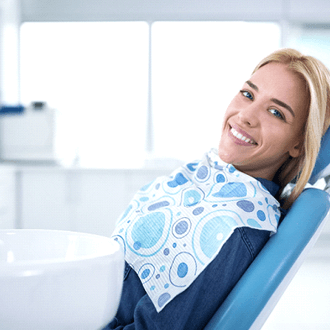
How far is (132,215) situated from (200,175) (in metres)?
0.19

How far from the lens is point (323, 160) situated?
94 cm

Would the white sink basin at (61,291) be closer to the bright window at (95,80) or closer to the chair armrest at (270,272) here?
the chair armrest at (270,272)

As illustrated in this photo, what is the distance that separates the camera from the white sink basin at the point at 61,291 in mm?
385

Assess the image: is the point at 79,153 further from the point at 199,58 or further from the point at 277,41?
the point at 277,41

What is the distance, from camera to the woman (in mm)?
753

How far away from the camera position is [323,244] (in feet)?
10.7

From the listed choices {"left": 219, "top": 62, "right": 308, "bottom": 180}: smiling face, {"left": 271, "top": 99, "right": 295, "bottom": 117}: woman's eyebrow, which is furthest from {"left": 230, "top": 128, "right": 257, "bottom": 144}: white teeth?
{"left": 271, "top": 99, "right": 295, "bottom": 117}: woman's eyebrow

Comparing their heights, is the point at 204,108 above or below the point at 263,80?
below

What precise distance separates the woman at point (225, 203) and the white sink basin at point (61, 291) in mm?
309

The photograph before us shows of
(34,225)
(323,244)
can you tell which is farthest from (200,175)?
(323,244)

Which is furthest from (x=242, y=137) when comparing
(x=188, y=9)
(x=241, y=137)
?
(x=188, y=9)

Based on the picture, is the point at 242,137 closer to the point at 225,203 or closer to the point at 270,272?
the point at 225,203

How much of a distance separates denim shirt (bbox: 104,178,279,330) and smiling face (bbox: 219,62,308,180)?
0.72 ft

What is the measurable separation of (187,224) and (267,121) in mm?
305
